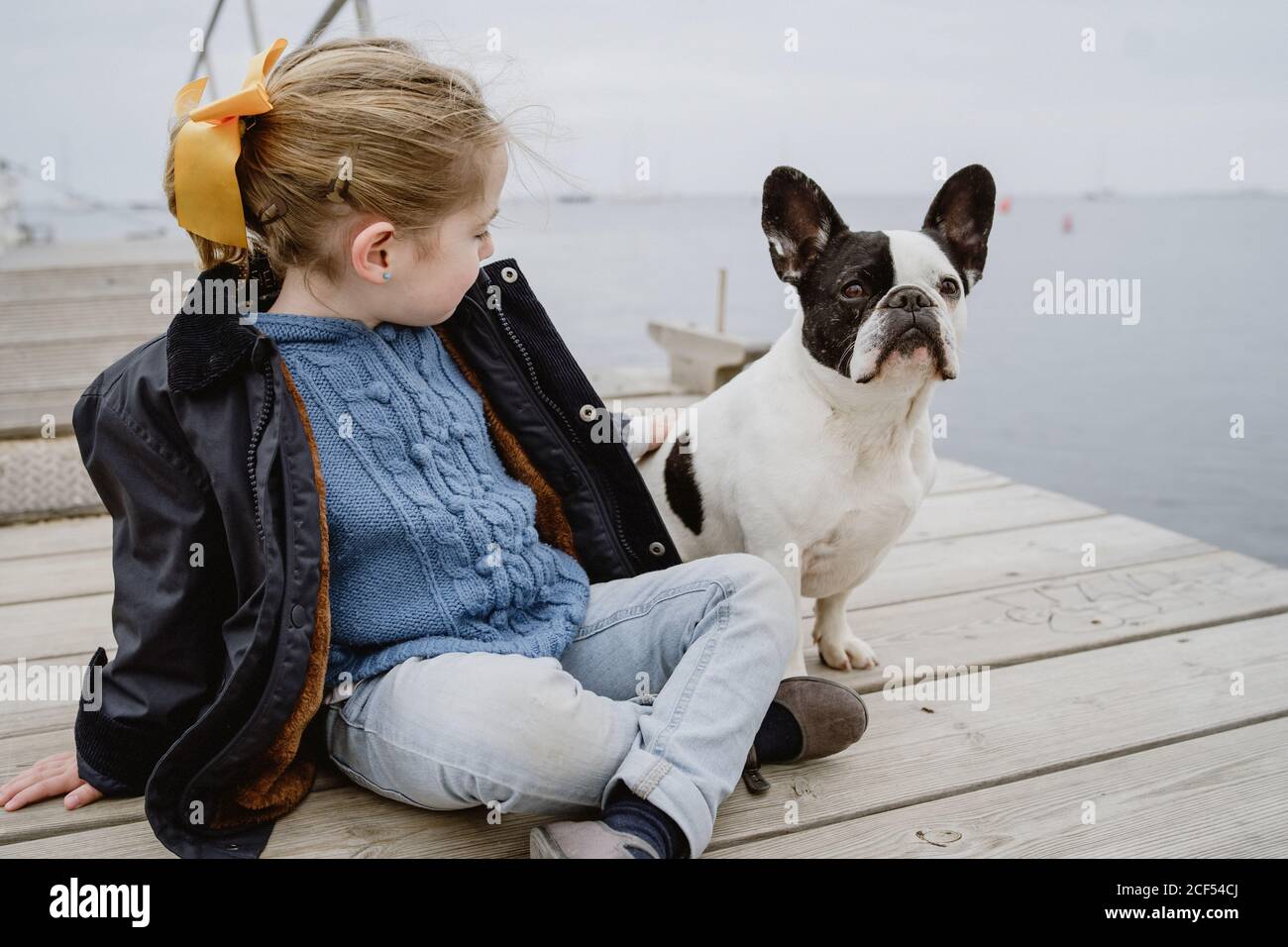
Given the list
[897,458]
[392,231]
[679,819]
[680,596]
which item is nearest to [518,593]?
[680,596]

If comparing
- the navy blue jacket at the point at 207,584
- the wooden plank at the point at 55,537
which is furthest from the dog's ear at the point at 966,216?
the wooden plank at the point at 55,537

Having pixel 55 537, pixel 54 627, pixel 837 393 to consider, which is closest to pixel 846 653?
pixel 837 393

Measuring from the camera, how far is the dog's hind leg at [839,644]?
6.16ft

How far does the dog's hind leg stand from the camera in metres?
1.88

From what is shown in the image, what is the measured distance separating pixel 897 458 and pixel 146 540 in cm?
111

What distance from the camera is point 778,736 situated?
1.52 metres

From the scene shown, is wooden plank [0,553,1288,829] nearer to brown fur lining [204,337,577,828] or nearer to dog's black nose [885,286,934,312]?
brown fur lining [204,337,577,828]

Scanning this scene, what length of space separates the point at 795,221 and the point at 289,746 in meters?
1.07

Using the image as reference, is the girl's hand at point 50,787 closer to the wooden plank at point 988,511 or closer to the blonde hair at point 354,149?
the blonde hair at point 354,149

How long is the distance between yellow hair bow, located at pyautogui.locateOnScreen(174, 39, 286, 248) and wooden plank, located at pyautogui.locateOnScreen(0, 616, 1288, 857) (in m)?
0.80

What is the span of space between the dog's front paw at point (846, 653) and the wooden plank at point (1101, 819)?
0.41 metres

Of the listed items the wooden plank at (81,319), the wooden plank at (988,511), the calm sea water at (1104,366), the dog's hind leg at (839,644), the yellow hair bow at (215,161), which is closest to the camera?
the yellow hair bow at (215,161)
